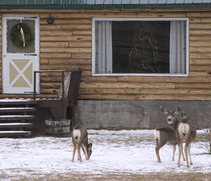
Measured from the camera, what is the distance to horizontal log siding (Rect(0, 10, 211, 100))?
1806 centimetres

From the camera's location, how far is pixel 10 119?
16.4m

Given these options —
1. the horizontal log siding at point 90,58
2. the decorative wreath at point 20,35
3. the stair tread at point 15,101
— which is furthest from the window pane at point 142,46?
the stair tread at point 15,101

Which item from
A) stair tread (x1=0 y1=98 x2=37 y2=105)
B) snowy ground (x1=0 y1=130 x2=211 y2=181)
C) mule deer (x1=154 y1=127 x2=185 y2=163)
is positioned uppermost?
stair tread (x1=0 y1=98 x2=37 y2=105)

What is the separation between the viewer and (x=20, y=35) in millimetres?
18297

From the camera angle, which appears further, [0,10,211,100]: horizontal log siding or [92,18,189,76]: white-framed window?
[92,18,189,76]: white-framed window

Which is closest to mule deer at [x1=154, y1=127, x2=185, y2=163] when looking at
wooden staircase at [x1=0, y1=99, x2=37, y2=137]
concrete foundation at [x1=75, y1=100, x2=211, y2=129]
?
wooden staircase at [x1=0, y1=99, x2=37, y2=137]

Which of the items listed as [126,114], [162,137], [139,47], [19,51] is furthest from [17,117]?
[162,137]

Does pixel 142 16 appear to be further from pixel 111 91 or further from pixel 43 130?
pixel 43 130

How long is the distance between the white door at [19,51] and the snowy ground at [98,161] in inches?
112

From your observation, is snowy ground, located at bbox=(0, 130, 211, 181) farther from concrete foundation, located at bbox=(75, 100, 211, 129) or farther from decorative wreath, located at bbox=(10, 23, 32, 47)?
decorative wreath, located at bbox=(10, 23, 32, 47)

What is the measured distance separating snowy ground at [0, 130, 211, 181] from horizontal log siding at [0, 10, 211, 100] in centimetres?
236

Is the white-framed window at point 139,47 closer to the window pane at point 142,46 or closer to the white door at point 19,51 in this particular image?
the window pane at point 142,46

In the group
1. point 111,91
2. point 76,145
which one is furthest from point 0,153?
point 111,91

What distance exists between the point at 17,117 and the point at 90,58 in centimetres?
321
